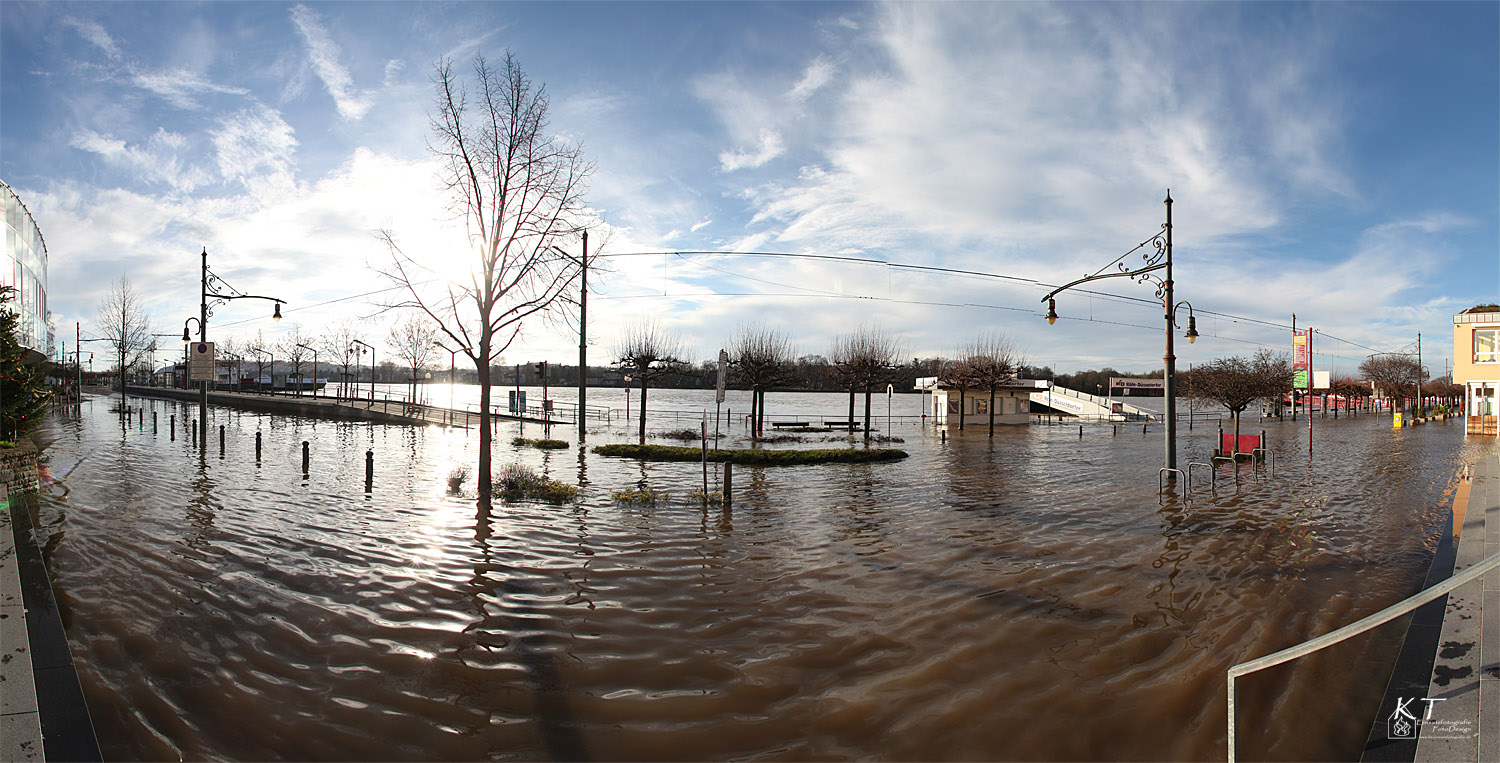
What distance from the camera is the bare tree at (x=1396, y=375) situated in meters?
67.0

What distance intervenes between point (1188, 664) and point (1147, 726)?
1389 millimetres

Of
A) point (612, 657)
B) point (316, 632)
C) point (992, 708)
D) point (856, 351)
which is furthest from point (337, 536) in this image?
point (856, 351)

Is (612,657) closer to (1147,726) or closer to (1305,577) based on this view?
(1147,726)

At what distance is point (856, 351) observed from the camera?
40844 mm

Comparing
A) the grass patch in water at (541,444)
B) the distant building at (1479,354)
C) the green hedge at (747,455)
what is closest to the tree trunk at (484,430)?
the green hedge at (747,455)

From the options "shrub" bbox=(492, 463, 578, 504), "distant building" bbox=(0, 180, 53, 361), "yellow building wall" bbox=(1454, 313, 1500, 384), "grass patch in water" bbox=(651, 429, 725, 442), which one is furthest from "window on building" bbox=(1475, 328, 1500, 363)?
"distant building" bbox=(0, 180, 53, 361)

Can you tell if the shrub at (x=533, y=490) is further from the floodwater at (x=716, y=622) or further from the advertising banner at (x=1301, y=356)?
the advertising banner at (x=1301, y=356)

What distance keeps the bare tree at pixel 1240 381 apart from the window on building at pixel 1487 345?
1006 cm

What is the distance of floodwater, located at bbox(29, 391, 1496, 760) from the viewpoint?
4.39 m

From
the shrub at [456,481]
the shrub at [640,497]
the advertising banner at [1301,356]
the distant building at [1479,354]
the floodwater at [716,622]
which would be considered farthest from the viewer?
the distant building at [1479,354]

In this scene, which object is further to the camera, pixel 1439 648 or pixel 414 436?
pixel 414 436

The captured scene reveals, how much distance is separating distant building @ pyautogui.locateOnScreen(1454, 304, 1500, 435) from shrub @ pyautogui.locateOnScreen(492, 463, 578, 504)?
155ft

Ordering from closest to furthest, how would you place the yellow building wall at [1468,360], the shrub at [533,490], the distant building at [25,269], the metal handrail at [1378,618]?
the metal handrail at [1378,618]
the shrub at [533,490]
the distant building at [25,269]
the yellow building wall at [1468,360]

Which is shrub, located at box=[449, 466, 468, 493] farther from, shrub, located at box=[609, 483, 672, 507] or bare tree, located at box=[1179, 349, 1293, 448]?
bare tree, located at box=[1179, 349, 1293, 448]
